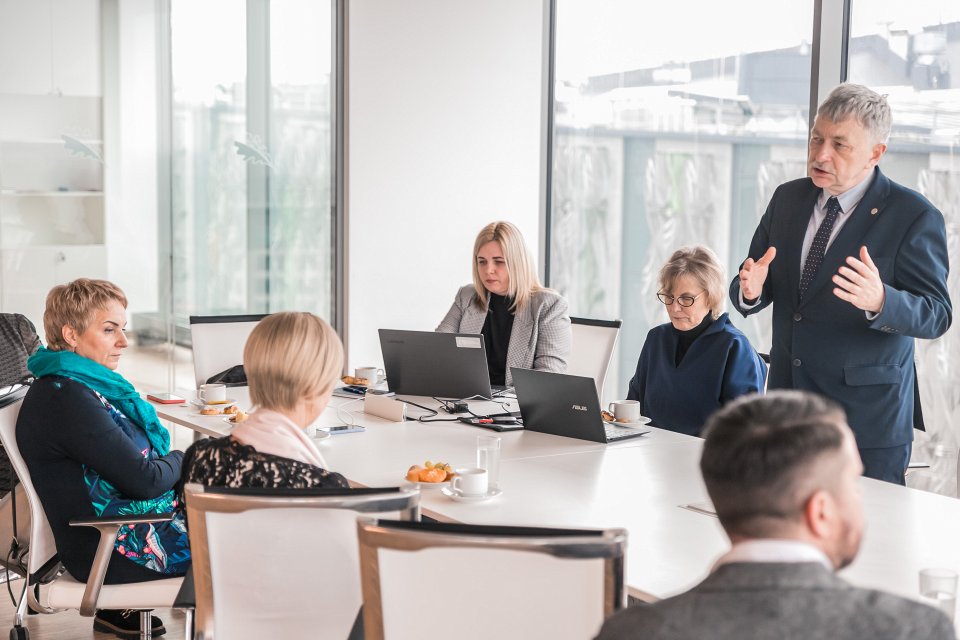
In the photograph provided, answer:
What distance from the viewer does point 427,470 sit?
8.45ft

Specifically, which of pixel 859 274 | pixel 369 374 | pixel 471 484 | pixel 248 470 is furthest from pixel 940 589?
pixel 369 374

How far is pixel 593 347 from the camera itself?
446 centimetres

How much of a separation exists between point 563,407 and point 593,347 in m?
1.32

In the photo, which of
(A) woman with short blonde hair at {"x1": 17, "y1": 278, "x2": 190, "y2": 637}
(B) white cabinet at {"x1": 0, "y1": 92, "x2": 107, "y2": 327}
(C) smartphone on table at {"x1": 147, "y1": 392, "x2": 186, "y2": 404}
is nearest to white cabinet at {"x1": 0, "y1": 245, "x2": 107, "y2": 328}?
(B) white cabinet at {"x1": 0, "y1": 92, "x2": 107, "y2": 327}

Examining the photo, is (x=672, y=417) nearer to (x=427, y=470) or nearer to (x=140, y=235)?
(x=427, y=470)

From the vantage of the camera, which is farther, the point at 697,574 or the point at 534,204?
the point at 534,204

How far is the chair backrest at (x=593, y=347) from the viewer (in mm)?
4406

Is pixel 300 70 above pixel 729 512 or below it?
above

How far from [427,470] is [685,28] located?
3534 millimetres

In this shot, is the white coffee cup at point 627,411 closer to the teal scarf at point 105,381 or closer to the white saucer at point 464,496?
the white saucer at point 464,496

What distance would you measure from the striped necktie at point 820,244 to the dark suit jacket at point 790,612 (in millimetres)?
2091

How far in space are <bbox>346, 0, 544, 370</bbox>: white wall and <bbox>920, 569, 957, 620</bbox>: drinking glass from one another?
444 cm

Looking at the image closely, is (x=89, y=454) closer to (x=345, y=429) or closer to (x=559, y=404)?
(x=345, y=429)

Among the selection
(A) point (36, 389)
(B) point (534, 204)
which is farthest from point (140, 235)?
(A) point (36, 389)
